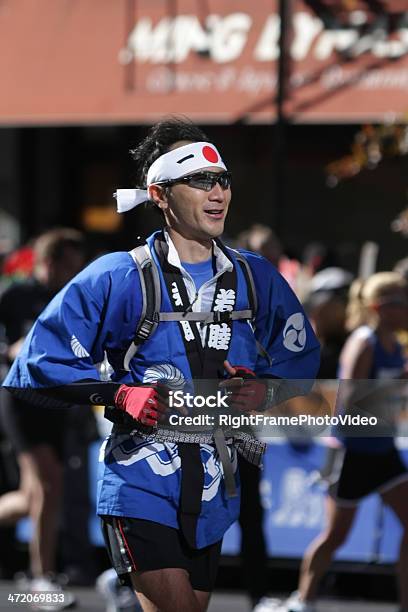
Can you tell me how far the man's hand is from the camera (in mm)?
3924

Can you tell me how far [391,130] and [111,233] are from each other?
4.53 m

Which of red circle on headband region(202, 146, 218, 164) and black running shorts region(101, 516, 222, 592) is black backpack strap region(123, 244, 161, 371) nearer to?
red circle on headband region(202, 146, 218, 164)

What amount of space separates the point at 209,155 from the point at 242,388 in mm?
694

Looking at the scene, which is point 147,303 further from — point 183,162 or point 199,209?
point 183,162

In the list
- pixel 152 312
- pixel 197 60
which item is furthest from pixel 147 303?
pixel 197 60

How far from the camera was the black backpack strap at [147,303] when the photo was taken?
3906 mm

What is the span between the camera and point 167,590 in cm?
386

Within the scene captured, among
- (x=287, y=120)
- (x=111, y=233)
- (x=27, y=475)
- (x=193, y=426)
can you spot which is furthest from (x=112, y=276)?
(x=111, y=233)

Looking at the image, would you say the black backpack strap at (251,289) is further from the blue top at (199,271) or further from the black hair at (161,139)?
the black hair at (161,139)

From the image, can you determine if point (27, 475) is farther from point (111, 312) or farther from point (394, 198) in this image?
point (394, 198)

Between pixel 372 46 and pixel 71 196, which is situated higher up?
pixel 372 46

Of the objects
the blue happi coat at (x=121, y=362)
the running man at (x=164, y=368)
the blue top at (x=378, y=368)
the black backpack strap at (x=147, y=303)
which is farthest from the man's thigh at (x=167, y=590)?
the blue top at (x=378, y=368)

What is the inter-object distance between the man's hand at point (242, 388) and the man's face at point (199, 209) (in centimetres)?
39

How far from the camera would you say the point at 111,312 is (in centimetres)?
392
